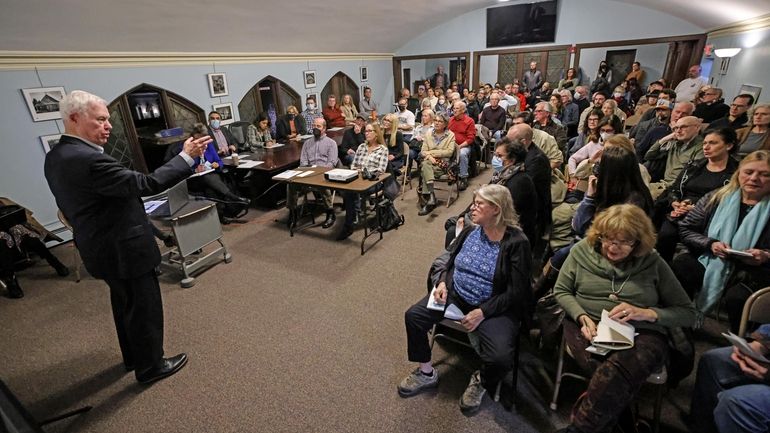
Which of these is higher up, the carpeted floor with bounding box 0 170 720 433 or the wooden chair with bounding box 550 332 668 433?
the wooden chair with bounding box 550 332 668 433

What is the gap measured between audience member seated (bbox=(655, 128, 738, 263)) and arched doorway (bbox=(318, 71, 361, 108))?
7989 mm

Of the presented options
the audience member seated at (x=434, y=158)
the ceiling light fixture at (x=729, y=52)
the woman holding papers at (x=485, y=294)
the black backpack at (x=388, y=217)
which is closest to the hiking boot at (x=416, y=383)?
the woman holding papers at (x=485, y=294)

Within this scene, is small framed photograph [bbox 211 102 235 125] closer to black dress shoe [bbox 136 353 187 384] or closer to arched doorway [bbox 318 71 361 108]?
arched doorway [bbox 318 71 361 108]

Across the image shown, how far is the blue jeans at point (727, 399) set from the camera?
140 centimetres

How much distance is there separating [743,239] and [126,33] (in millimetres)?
6371

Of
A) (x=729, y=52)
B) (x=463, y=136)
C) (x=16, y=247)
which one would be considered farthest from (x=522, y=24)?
(x=16, y=247)

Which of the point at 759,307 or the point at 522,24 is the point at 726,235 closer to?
the point at 759,307

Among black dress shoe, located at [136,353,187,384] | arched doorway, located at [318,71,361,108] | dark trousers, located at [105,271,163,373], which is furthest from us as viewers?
arched doorway, located at [318,71,361,108]

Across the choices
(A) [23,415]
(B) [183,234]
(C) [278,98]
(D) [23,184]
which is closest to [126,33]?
(D) [23,184]

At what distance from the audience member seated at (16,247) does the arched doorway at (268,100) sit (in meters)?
4.09

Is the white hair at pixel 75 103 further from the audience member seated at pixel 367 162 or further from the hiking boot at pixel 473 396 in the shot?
the audience member seated at pixel 367 162

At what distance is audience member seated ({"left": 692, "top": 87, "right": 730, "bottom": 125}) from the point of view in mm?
4367

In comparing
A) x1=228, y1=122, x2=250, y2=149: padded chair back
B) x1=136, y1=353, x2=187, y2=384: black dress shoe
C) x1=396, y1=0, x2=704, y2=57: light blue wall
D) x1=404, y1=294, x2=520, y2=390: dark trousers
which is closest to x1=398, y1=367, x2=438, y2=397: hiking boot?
x1=404, y1=294, x2=520, y2=390: dark trousers

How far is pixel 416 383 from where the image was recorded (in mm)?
2156
